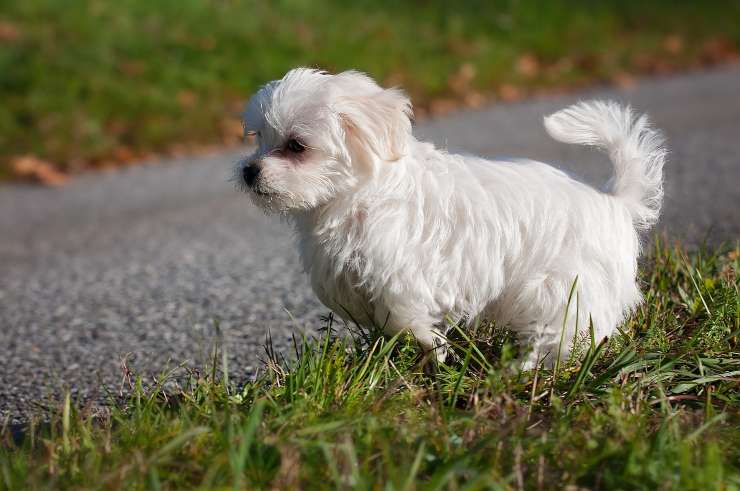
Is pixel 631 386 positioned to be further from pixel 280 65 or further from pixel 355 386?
pixel 280 65

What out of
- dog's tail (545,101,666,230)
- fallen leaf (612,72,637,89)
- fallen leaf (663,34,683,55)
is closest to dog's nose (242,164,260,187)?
dog's tail (545,101,666,230)

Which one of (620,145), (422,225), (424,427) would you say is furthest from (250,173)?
(620,145)

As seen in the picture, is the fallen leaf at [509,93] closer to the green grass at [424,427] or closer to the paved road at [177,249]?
the paved road at [177,249]

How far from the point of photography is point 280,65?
9.95 metres

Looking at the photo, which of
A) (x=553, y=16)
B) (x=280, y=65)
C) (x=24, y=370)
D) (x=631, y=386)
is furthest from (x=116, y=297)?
(x=553, y=16)

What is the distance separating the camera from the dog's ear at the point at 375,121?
10.7ft

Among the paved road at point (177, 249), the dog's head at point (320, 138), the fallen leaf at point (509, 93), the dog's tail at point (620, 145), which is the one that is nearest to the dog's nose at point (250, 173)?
the dog's head at point (320, 138)

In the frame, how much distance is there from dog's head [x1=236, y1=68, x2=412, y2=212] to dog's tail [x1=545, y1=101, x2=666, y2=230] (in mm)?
589

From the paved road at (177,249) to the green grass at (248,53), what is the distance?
65 centimetres

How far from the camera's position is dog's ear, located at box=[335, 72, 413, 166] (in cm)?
325

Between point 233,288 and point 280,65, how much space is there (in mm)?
5264

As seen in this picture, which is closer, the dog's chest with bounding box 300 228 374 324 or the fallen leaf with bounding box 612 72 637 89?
the dog's chest with bounding box 300 228 374 324

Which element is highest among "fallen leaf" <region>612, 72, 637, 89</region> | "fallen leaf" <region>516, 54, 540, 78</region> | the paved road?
"fallen leaf" <region>516, 54, 540, 78</region>

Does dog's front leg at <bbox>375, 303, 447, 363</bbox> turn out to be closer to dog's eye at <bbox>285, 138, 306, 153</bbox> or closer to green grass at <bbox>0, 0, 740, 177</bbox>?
dog's eye at <bbox>285, 138, 306, 153</bbox>
